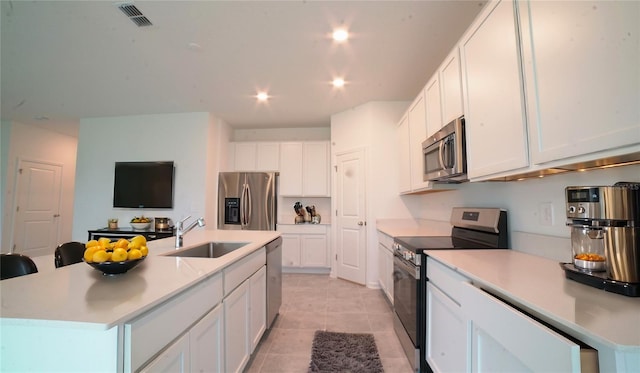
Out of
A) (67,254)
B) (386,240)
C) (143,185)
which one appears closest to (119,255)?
(67,254)

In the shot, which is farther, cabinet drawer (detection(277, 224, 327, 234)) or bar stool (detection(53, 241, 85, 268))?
cabinet drawer (detection(277, 224, 327, 234))

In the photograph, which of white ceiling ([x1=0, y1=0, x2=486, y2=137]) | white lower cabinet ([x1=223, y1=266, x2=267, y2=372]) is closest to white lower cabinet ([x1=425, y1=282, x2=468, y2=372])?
white lower cabinet ([x1=223, y1=266, x2=267, y2=372])

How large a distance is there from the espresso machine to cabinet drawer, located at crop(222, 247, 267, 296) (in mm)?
1548

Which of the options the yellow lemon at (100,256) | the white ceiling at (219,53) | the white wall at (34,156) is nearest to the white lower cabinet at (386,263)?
the white ceiling at (219,53)

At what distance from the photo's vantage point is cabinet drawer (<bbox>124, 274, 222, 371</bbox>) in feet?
2.46

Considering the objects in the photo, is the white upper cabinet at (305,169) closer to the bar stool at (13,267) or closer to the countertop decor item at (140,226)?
the countertop decor item at (140,226)

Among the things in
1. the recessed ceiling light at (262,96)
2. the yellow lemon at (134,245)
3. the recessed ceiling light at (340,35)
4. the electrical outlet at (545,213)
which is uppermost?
the recessed ceiling light at (262,96)

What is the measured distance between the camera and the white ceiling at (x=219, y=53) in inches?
78.5

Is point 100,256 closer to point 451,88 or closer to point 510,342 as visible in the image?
point 510,342

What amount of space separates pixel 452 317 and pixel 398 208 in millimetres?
2319

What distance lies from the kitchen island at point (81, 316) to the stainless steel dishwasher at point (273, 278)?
1.16m

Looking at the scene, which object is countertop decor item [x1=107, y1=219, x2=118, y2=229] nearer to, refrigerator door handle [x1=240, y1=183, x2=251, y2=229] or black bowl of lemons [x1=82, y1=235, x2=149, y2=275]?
refrigerator door handle [x1=240, y1=183, x2=251, y2=229]

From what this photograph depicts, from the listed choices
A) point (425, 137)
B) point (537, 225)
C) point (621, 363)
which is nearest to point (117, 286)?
point (621, 363)

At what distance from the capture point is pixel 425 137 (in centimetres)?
243
